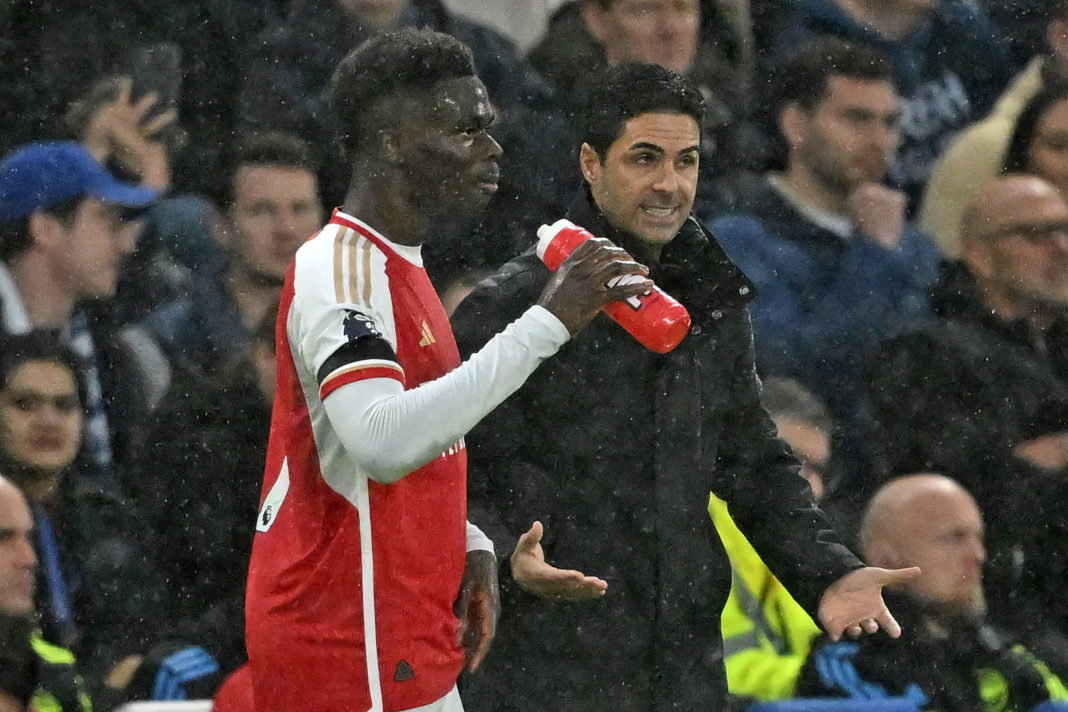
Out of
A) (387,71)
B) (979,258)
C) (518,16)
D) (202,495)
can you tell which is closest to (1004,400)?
(979,258)

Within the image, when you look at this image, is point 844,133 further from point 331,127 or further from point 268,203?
point 268,203

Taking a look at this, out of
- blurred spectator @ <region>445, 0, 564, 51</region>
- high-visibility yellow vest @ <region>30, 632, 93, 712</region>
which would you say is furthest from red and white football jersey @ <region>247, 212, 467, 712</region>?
blurred spectator @ <region>445, 0, 564, 51</region>

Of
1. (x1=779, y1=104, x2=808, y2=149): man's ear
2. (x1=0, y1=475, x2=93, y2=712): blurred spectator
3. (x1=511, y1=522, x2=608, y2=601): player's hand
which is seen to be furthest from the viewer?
(x1=779, y1=104, x2=808, y2=149): man's ear

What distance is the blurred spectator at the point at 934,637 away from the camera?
4832mm

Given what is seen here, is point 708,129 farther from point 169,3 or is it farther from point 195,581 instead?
point 195,581

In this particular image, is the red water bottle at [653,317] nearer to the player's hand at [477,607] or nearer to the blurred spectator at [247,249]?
the player's hand at [477,607]

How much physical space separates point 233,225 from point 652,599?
2.21 m

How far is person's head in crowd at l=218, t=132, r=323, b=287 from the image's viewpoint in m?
5.43

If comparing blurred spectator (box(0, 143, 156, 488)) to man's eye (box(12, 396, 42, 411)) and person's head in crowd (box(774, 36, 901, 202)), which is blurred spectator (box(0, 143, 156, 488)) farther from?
person's head in crowd (box(774, 36, 901, 202))

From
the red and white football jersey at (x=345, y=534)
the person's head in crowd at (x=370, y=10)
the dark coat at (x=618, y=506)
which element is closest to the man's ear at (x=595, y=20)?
the person's head in crowd at (x=370, y=10)

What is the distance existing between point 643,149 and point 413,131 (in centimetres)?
80

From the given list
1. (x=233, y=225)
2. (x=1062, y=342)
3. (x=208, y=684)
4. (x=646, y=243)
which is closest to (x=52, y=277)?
(x=233, y=225)

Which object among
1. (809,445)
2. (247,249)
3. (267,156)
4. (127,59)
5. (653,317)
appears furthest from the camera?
(127,59)

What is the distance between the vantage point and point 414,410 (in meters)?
3.01
